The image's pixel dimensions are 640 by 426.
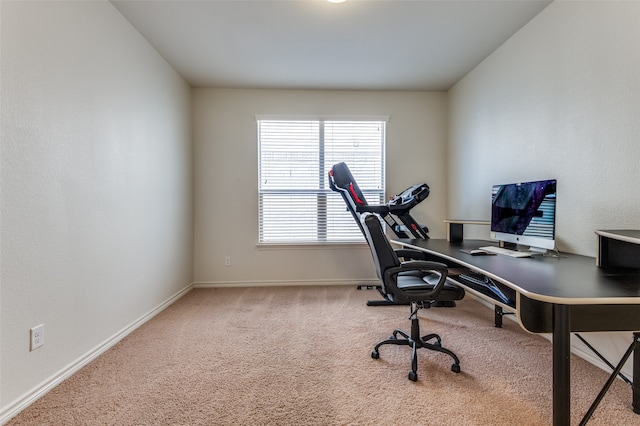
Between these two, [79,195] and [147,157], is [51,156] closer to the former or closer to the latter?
[79,195]

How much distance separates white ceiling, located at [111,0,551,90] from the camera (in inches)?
84.2

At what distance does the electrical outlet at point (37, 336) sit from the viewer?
151 centimetres

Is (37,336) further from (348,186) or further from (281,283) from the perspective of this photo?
(348,186)

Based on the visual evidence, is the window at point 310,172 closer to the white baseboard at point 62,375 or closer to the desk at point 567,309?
the white baseboard at point 62,375

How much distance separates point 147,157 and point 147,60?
2.97 feet

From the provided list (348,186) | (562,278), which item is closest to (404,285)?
(562,278)

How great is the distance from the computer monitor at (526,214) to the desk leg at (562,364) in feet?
2.73

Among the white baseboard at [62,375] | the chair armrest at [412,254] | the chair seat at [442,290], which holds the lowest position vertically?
the white baseboard at [62,375]

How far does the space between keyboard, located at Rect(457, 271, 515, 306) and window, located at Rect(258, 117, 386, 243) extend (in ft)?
6.60

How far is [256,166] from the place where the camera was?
3.63m

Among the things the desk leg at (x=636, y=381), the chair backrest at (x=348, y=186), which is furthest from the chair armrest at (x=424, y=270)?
the chair backrest at (x=348, y=186)

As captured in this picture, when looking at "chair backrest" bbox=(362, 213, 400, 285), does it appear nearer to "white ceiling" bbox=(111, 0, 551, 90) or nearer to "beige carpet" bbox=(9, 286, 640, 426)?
"beige carpet" bbox=(9, 286, 640, 426)

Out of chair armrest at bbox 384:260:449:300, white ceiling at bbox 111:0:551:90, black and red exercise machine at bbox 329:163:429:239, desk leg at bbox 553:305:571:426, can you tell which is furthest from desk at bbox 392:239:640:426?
white ceiling at bbox 111:0:551:90

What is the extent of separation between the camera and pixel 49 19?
5.24 feet
